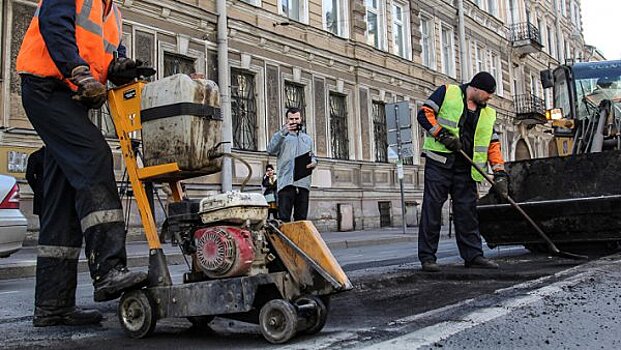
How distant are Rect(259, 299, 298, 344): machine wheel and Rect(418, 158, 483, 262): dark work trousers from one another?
2961mm

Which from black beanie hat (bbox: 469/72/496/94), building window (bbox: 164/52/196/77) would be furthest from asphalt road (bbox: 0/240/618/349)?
building window (bbox: 164/52/196/77)

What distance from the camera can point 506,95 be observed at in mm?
31938

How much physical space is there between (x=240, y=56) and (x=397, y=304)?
12178 millimetres

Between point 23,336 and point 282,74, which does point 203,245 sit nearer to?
point 23,336

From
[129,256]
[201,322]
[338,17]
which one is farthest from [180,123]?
[338,17]

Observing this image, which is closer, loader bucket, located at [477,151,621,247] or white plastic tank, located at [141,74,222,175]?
white plastic tank, located at [141,74,222,175]

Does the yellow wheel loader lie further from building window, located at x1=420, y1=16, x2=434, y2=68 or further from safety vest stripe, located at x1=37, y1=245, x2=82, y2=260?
building window, located at x1=420, y1=16, x2=434, y2=68

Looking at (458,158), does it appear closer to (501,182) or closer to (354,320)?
(501,182)

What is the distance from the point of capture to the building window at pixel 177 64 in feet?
45.6

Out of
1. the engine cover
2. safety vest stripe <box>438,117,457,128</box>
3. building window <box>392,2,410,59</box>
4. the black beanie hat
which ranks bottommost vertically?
the engine cover

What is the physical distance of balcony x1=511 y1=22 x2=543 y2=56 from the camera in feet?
107

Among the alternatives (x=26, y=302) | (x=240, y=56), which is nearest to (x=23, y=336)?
(x=26, y=302)

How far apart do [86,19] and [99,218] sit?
1056mm

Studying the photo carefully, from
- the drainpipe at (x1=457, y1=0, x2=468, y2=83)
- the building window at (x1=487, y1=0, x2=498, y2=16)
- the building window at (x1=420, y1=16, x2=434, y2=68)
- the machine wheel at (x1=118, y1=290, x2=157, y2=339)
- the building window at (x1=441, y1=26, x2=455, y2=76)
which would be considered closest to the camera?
the machine wheel at (x1=118, y1=290, x2=157, y2=339)
